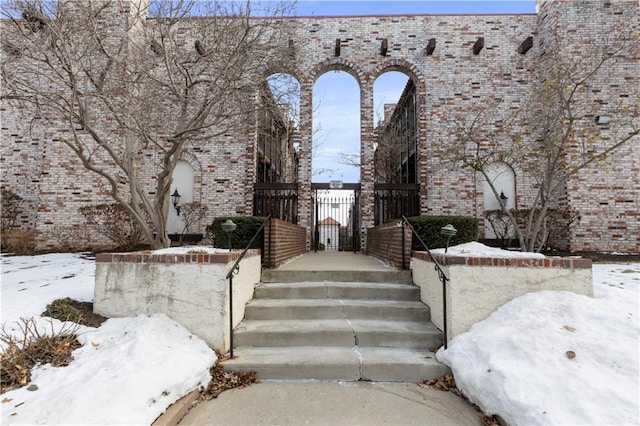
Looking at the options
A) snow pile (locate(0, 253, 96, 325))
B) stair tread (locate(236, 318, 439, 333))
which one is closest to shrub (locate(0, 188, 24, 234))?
snow pile (locate(0, 253, 96, 325))

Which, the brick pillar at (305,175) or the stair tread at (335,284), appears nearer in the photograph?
the stair tread at (335,284)

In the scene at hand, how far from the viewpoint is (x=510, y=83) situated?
32.9 ft

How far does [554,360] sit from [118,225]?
9134 mm

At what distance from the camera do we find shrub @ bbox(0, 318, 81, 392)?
8.54 feet

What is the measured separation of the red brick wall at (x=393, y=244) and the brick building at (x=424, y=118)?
9.59 ft

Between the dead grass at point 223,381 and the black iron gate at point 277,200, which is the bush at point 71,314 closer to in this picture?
the dead grass at point 223,381

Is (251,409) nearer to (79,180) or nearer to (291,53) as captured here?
(291,53)

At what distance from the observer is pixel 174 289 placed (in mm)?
3594

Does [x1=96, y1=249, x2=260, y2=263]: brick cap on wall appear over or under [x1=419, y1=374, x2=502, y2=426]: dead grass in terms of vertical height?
over

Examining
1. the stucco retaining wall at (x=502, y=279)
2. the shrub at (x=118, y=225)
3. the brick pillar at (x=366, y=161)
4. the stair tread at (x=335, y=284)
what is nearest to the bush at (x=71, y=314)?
the stair tread at (x=335, y=284)

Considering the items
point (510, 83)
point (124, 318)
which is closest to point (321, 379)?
point (124, 318)

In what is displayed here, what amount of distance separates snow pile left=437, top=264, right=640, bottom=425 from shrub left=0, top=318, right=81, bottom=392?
11.4 feet

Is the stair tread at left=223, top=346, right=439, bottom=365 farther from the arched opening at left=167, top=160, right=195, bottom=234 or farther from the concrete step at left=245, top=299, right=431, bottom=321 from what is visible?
the arched opening at left=167, top=160, right=195, bottom=234

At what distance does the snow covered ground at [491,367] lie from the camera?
7.50ft
